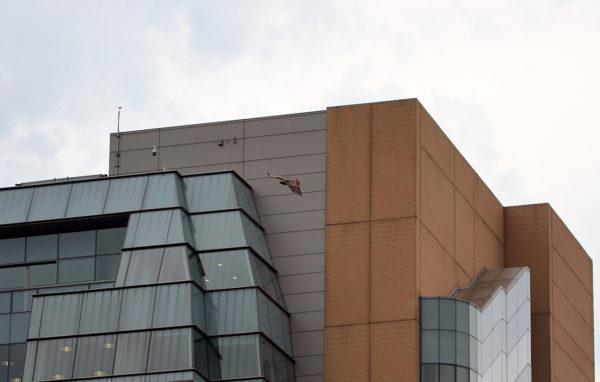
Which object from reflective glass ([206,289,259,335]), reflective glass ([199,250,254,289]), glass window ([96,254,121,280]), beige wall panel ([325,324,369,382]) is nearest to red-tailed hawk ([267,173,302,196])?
reflective glass ([199,250,254,289])

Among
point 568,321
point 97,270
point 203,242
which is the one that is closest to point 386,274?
point 203,242

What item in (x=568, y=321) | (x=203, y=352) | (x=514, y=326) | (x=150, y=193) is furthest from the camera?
(x=568, y=321)

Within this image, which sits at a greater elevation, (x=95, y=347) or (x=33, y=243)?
(x=33, y=243)

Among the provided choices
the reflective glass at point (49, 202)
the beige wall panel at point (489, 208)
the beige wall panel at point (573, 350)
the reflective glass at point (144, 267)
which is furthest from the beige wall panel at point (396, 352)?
the beige wall panel at point (573, 350)

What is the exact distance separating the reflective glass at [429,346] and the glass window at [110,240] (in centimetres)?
1444

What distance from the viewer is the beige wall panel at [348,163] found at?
75.1 meters

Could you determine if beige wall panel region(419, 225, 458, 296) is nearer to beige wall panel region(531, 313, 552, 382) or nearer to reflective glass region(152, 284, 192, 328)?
beige wall panel region(531, 313, 552, 382)

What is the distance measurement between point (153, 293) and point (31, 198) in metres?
9.85

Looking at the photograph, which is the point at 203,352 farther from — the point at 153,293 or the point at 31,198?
the point at 31,198

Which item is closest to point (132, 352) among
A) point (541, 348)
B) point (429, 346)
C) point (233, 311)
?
point (233, 311)

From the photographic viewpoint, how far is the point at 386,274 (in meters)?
73.6

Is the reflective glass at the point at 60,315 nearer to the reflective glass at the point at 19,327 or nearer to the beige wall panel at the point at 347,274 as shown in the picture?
the reflective glass at the point at 19,327

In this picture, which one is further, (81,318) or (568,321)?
(568,321)

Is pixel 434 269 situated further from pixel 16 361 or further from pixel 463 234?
pixel 16 361
